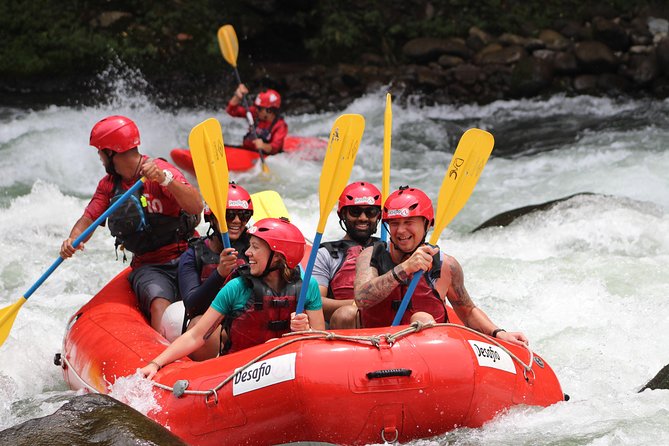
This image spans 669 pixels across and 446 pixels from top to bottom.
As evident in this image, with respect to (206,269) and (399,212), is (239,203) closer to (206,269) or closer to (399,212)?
(206,269)

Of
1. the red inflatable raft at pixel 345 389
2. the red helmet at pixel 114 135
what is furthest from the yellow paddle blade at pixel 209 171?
the red inflatable raft at pixel 345 389

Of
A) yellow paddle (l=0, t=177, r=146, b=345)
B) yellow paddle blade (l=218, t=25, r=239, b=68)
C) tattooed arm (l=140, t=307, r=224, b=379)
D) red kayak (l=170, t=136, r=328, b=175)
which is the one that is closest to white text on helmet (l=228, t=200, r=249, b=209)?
yellow paddle (l=0, t=177, r=146, b=345)

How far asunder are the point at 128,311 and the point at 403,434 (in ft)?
6.19

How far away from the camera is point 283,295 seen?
425cm

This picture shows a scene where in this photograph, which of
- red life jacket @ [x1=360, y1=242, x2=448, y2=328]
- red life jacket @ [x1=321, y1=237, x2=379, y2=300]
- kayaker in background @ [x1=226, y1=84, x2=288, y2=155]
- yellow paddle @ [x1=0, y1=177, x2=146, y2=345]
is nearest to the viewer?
red life jacket @ [x1=360, y1=242, x2=448, y2=328]

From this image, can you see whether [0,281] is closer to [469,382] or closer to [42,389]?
[42,389]

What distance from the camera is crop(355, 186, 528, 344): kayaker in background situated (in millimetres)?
4309

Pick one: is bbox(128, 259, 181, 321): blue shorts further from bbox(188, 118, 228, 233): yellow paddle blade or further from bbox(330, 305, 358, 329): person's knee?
bbox(330, 305, 358, 329): person's knee

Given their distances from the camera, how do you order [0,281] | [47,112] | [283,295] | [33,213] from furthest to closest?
[47,112] → [33,213] → [0,281] → [283,295]

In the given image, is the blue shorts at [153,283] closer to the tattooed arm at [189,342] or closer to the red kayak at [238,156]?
the tattooed arm at [189,342]

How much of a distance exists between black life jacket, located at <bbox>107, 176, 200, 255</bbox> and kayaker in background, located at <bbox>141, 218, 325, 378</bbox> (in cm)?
115

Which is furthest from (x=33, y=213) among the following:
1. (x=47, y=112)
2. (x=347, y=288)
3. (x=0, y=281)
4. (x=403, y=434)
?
(x=403, y=434)

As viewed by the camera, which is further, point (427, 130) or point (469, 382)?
point (427, 130)

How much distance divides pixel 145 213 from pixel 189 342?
4.10ft
